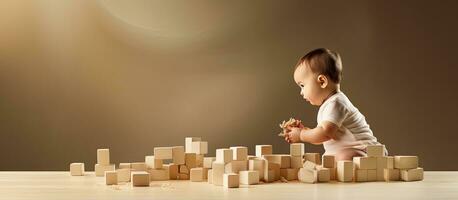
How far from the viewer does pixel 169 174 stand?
160cm

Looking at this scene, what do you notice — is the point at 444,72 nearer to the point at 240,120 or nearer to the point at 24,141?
the point at 240,120

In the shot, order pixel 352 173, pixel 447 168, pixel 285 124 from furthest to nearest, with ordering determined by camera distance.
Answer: pixel 447 168, pixel 285 124, pixel 352 173

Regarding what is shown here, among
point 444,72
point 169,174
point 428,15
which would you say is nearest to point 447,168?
point 444,72

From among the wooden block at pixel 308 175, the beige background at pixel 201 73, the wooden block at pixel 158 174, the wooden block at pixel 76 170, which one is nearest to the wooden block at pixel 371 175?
the wooden block at pixel 308 175

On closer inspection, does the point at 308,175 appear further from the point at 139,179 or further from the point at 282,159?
the point at 139,179

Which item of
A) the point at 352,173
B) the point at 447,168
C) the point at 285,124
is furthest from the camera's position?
the point at 447,168

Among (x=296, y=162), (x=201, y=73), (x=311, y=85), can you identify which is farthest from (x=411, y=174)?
(x=201, y=73)

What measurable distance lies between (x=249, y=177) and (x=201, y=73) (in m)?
2.10

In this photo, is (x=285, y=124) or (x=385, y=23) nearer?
(x=285, y=124)

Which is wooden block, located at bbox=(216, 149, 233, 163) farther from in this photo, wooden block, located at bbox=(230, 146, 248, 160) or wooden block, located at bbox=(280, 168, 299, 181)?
wooden block, located at bbox=(280, 168, 299, 181)

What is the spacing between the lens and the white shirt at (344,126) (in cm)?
169

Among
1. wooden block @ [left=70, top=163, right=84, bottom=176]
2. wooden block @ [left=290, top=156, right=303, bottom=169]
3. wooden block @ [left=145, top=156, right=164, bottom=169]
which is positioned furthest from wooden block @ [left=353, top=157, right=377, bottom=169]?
wooden block @ [left=70, top=163, right=84, bottom=176]

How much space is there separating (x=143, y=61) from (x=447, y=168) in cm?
167

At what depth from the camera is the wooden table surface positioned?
1202 mm
